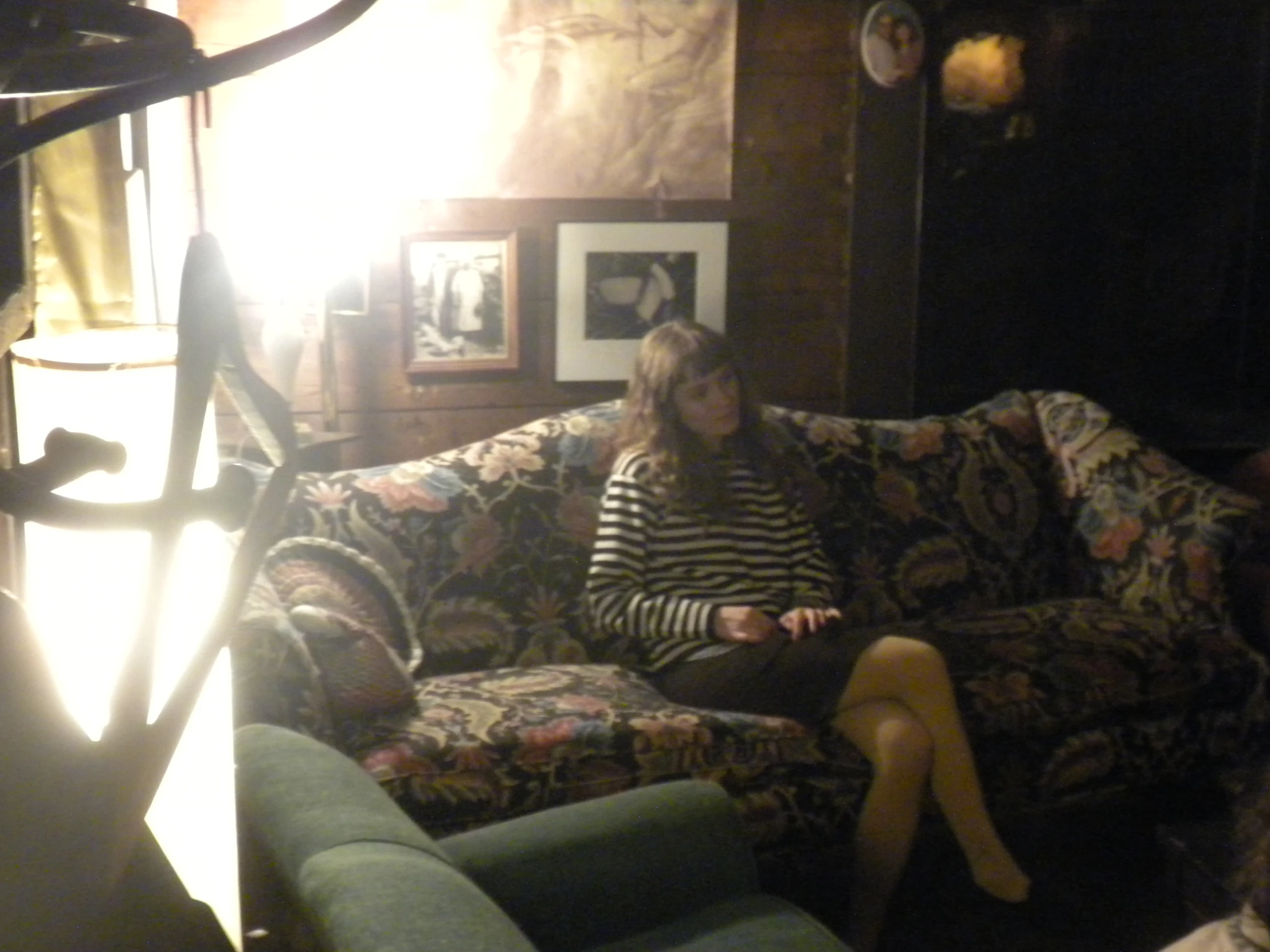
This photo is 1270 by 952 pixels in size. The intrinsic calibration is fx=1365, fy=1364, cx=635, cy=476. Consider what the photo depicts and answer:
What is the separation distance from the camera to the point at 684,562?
277 cm

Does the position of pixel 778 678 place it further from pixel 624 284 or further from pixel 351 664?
pixel 624 284

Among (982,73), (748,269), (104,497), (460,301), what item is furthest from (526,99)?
(104,497)

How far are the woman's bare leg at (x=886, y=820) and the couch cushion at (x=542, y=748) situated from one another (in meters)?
0.13

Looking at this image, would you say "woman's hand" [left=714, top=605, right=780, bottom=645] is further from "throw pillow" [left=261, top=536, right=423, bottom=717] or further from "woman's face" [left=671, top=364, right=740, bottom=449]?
"throw pillow" [left=261, top=536, right=423, bottom=717]

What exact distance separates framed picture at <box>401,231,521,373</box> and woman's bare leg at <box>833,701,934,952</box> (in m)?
1.34

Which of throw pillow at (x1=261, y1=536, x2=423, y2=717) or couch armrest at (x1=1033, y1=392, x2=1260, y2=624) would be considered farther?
couch armrest at (x1=1033, y1=392, x2=1260, y2=624)

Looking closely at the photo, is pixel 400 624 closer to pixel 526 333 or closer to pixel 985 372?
pixel 526 333

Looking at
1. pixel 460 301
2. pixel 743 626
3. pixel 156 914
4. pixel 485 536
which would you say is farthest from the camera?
pixel 460 301

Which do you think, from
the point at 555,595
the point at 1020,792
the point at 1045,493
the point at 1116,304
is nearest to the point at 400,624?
the point at 555,595

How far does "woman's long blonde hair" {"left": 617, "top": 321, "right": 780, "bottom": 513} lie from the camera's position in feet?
9.00

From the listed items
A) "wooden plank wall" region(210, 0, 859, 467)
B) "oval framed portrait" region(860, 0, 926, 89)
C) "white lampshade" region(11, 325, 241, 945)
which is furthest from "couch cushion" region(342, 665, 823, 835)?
"oval framed portrait" region(860, 0, 926, 89)

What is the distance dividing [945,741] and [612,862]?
0.97 metres

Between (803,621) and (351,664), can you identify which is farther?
(803,621)

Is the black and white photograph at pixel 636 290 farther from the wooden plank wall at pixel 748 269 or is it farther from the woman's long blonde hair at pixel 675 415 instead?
the woman's long blonde hair at pixel 675 415
